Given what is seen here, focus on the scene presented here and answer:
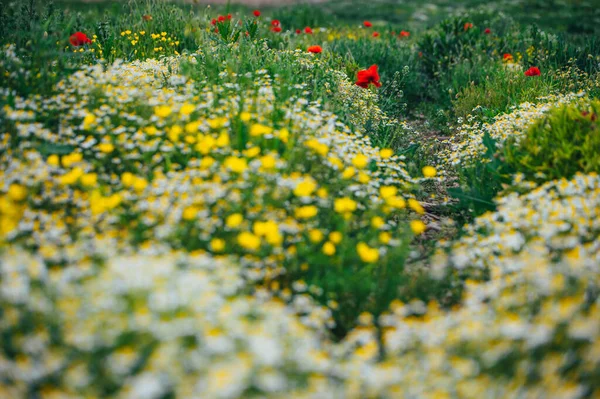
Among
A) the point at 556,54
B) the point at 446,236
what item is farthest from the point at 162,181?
the point at 556,54

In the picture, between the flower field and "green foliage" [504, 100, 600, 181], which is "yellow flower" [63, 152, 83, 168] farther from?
"green foliage" [504, 100, 600, 181]

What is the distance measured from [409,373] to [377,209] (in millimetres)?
1275

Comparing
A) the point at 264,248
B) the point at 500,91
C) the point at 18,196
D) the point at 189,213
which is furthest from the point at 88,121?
the point at 500,91

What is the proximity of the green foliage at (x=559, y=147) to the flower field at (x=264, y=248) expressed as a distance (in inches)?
0.8

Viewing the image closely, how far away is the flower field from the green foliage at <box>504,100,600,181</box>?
A: 0.02 m

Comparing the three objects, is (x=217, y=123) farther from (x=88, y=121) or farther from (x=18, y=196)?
(x=18, y=196)

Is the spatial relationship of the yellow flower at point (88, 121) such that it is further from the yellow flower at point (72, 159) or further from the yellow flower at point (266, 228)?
the yellow flower at point (266, 228)

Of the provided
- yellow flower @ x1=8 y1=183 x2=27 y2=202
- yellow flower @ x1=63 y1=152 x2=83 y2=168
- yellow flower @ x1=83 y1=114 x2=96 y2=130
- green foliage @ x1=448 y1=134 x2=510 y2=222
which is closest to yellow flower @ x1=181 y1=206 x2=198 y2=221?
yellow flower @ x1=63 y1=152 x2=83 y2=168

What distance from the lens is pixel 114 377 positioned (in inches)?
66.2

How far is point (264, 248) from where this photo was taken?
261 centimetres

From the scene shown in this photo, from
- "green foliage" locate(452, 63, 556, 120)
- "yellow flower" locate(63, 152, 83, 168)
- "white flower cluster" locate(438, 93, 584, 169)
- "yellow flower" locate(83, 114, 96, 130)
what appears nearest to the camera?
"yellow flower" locate(63, 152, 83, 168)

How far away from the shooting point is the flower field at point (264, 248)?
1769 mm

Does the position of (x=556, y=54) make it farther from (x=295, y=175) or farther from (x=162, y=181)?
(x=162, y=181)

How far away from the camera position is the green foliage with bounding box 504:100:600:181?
338 cm
